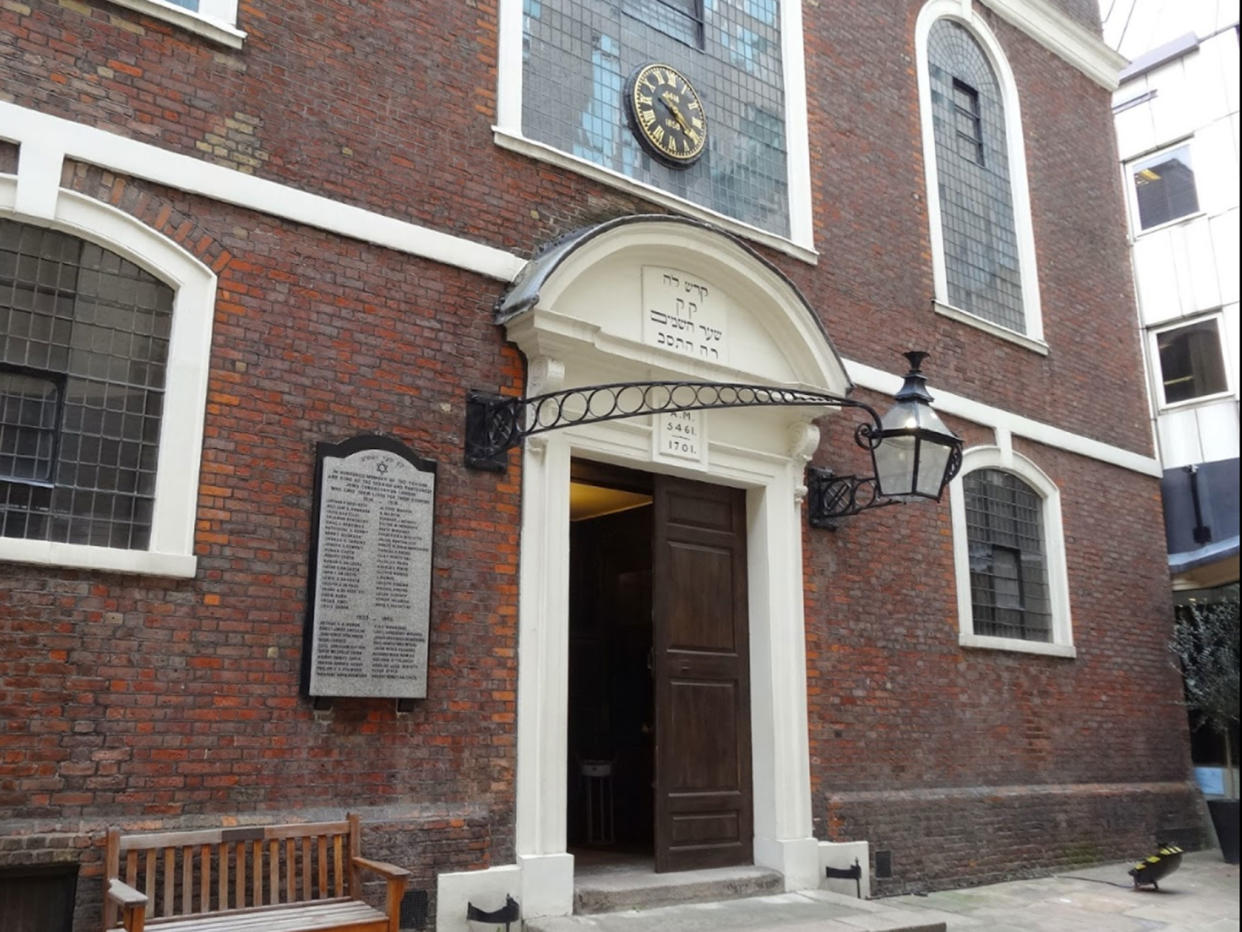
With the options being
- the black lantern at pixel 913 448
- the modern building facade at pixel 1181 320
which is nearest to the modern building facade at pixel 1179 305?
the modern building facade at pixel 1181 320

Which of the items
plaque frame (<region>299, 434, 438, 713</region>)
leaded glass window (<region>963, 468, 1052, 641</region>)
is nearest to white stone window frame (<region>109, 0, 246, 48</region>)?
plaque frame (<region>299, 434, 438, 713</region>)

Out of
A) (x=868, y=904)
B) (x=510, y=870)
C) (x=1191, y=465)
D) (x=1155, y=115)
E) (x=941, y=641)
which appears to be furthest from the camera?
(x=1155, y=115)

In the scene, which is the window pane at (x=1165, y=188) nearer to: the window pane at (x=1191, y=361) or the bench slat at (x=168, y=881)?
the window pane at (x=1191, y=361)

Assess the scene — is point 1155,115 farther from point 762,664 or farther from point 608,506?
point 762,664

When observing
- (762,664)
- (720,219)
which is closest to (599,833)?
(762,664)

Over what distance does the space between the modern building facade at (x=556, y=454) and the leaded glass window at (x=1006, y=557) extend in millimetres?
46

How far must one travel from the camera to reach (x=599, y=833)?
32.8 feet

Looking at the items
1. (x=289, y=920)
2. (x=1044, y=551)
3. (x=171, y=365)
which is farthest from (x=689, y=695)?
(x=1044, y=551)

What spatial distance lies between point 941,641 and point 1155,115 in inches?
418

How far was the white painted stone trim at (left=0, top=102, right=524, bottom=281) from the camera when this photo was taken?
5891 mm

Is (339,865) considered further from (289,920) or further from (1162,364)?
(1162,364)

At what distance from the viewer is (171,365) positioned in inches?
241

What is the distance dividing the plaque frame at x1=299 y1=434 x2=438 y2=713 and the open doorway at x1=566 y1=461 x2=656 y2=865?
11.2 ft

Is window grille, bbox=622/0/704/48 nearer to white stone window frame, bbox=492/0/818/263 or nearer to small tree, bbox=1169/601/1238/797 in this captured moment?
white stone window frame, bbox=492/0/818/263
